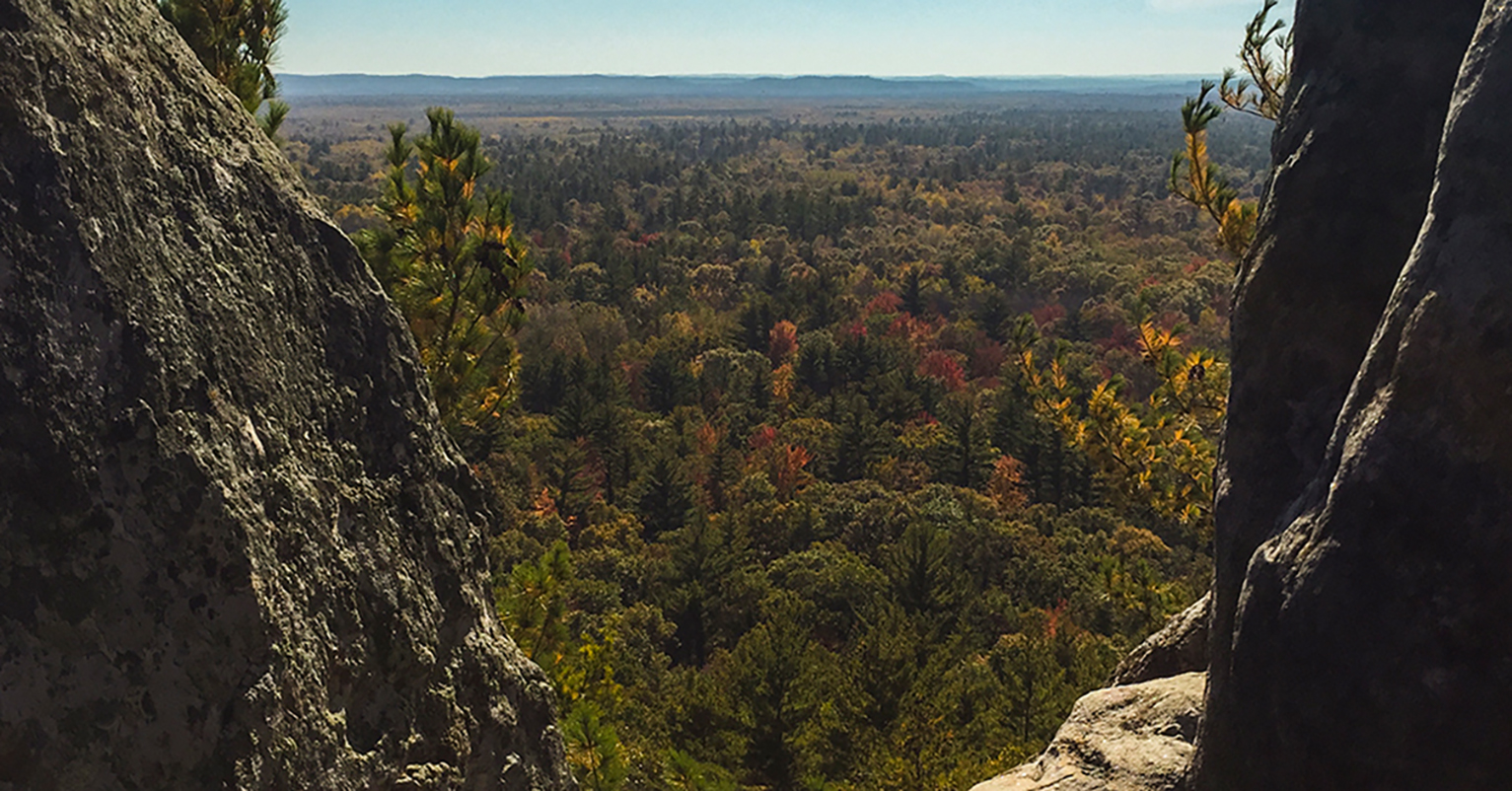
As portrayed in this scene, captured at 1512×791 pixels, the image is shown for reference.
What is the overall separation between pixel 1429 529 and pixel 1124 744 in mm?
2749

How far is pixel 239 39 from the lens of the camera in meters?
6.14

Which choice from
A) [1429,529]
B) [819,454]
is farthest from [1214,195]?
[819,454]

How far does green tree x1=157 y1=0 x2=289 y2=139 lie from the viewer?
5695 mm

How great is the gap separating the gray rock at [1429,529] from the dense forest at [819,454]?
5285 millimetres

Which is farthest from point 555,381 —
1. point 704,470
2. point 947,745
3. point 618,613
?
point 947,745

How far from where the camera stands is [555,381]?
41.2 meters

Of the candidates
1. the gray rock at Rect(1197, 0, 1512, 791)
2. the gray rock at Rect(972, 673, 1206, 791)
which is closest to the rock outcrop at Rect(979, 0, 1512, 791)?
→ the gray rock at Rect(1197, 0, 1512, 791)

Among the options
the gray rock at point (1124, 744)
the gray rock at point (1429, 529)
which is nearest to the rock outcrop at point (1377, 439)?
the gray rock at point (1429, 529)

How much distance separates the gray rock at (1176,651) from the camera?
5699 millimetres

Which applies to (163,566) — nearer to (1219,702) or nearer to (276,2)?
(1219,702)

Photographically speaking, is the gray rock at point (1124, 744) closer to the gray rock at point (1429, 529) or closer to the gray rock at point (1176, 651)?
the gray rock at point (1176, 651)

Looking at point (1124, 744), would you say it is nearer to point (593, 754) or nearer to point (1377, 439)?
point (1377, 439)

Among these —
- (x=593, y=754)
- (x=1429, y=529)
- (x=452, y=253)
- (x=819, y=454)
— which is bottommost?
(x=819, y=454)

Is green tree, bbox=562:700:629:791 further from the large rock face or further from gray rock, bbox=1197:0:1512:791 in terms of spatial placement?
gray rock, bbox=1197:0:1512:791
